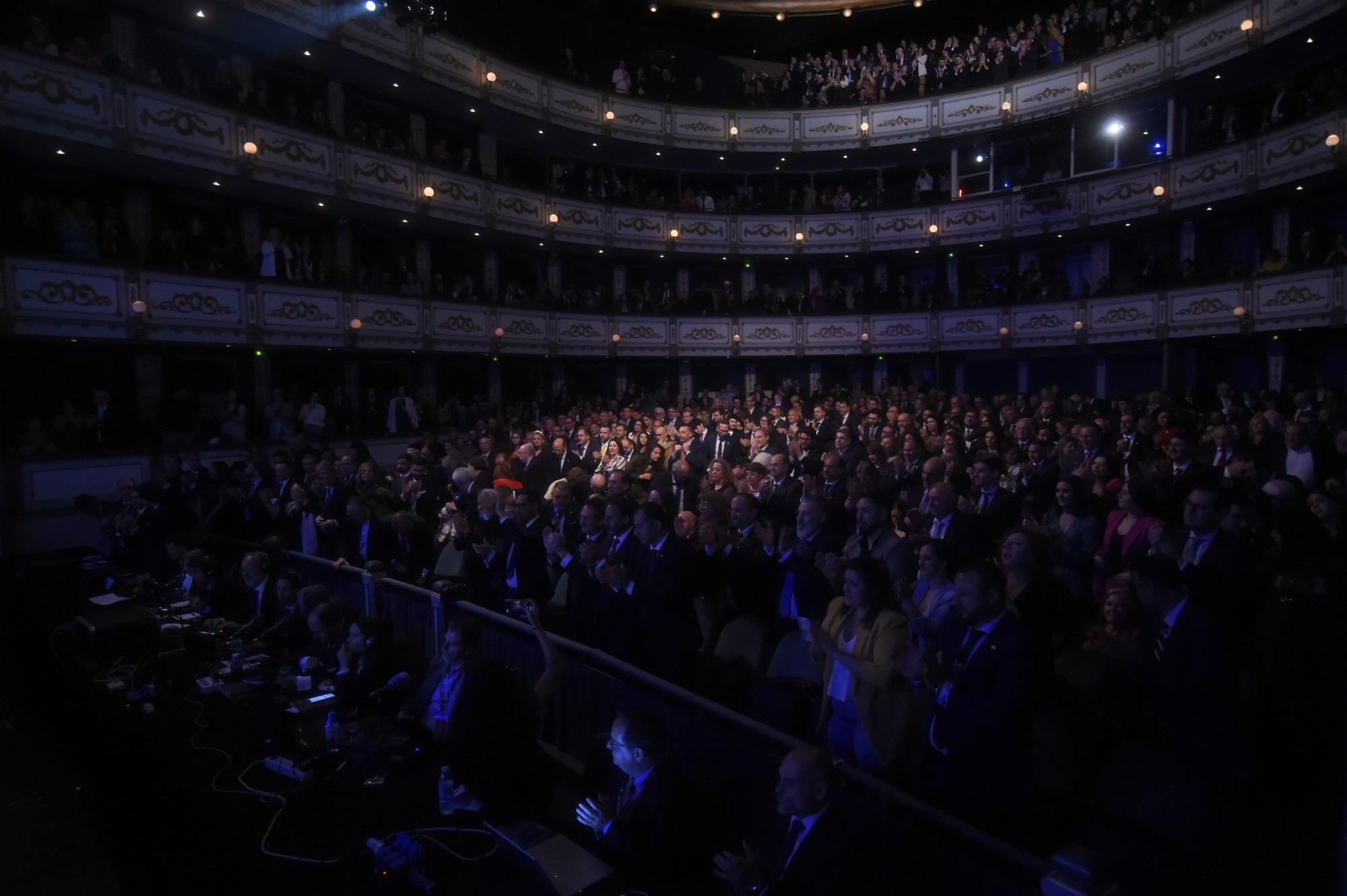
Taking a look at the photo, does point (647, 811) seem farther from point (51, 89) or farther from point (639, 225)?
point (639, 225)

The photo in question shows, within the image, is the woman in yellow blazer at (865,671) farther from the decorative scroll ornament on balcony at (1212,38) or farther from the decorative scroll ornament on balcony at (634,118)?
the decorative scroll ornament on balcony at (634,118)

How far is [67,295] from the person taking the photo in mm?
10477

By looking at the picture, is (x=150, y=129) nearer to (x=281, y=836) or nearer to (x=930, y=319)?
(x=281, y=836)

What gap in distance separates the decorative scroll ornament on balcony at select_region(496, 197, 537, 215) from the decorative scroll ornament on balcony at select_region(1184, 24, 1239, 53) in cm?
1375

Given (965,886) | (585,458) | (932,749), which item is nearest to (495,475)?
(585,458)

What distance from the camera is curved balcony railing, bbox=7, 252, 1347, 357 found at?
10.8 meters

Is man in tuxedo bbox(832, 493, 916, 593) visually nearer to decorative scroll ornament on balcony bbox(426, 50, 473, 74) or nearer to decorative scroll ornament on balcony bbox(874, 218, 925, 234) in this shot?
decorative scroll ornament on balcony bbox(426, 50, 473, 74)

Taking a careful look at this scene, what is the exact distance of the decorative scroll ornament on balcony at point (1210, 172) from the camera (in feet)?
49.1

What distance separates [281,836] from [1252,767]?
13.5 feet

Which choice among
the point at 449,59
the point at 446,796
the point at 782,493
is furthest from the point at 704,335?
the point at 446,796

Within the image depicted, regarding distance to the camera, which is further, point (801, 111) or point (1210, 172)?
point (801, 111)

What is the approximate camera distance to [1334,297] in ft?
43.6

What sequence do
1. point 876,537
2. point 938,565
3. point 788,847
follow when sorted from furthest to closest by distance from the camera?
point 876,537
point 938,565
point 788,847

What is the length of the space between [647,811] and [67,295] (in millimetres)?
11407
